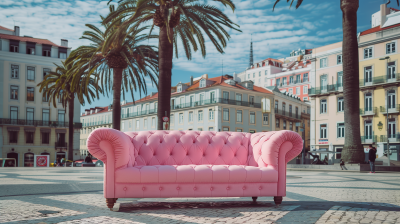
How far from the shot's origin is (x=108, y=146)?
481cm

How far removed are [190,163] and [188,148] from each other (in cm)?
24

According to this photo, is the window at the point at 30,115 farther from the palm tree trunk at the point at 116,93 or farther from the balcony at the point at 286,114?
the balcony at the point at 286,114

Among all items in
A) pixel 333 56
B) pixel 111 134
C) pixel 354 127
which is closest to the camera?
pixel 111 134

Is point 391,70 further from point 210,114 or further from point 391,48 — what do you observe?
point 210,114

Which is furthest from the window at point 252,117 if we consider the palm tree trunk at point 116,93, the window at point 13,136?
the palm tree trunk at point 116,93

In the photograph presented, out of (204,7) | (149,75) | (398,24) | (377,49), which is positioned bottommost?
(149,75)

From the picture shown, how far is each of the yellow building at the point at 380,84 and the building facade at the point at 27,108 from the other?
38.4m

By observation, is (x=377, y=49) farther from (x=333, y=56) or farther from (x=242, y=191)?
(x=242, y=191)

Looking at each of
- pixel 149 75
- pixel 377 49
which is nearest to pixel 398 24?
pixel 377 49

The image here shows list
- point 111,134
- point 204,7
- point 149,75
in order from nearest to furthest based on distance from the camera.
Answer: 1. point 111,134
2. point 204,7
3. point 149,75

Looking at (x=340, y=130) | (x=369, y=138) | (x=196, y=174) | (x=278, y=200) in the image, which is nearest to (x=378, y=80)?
(x=369, y=138)

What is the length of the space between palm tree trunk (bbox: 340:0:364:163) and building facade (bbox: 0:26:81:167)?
135 ft

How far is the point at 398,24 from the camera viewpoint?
38812 mm

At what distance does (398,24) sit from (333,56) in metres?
7.87
